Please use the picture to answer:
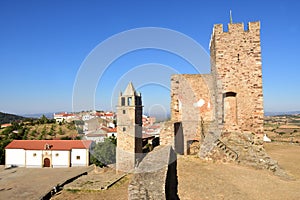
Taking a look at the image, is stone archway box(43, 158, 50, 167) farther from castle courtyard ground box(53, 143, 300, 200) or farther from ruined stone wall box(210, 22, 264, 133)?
ruined stone wall box(210, 22, 264, 133)

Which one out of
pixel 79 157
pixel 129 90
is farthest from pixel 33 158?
pixel 129 90

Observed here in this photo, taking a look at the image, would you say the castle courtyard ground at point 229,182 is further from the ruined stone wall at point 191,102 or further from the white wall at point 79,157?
the white wall at point 79,157

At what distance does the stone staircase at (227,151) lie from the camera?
9859 mm

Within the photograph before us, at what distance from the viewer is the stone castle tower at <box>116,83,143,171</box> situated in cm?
2433

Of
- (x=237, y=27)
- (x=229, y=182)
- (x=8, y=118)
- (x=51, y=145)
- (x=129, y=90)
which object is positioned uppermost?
(x=237, y=27)

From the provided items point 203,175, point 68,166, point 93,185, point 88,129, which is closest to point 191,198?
point 203,175

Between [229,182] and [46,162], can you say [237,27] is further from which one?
[46,162]

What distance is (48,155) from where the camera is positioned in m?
34.3

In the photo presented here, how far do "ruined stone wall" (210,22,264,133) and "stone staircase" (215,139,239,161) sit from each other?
1.31m

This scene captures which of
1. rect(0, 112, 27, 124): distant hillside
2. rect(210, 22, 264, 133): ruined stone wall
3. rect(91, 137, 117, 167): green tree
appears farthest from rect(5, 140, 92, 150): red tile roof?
rect(0, 112, 27, 124): distant hillside

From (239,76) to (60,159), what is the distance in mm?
30515

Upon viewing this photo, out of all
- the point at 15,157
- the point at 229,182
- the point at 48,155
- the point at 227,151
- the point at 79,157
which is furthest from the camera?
the point at 15,157

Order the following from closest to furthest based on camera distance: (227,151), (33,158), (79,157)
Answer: (227,151), (79,157), (33,158)

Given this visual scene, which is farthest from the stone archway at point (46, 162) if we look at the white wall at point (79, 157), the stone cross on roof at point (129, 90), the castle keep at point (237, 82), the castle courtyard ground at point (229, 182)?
the castle courtyard ground at point (229, 182)
